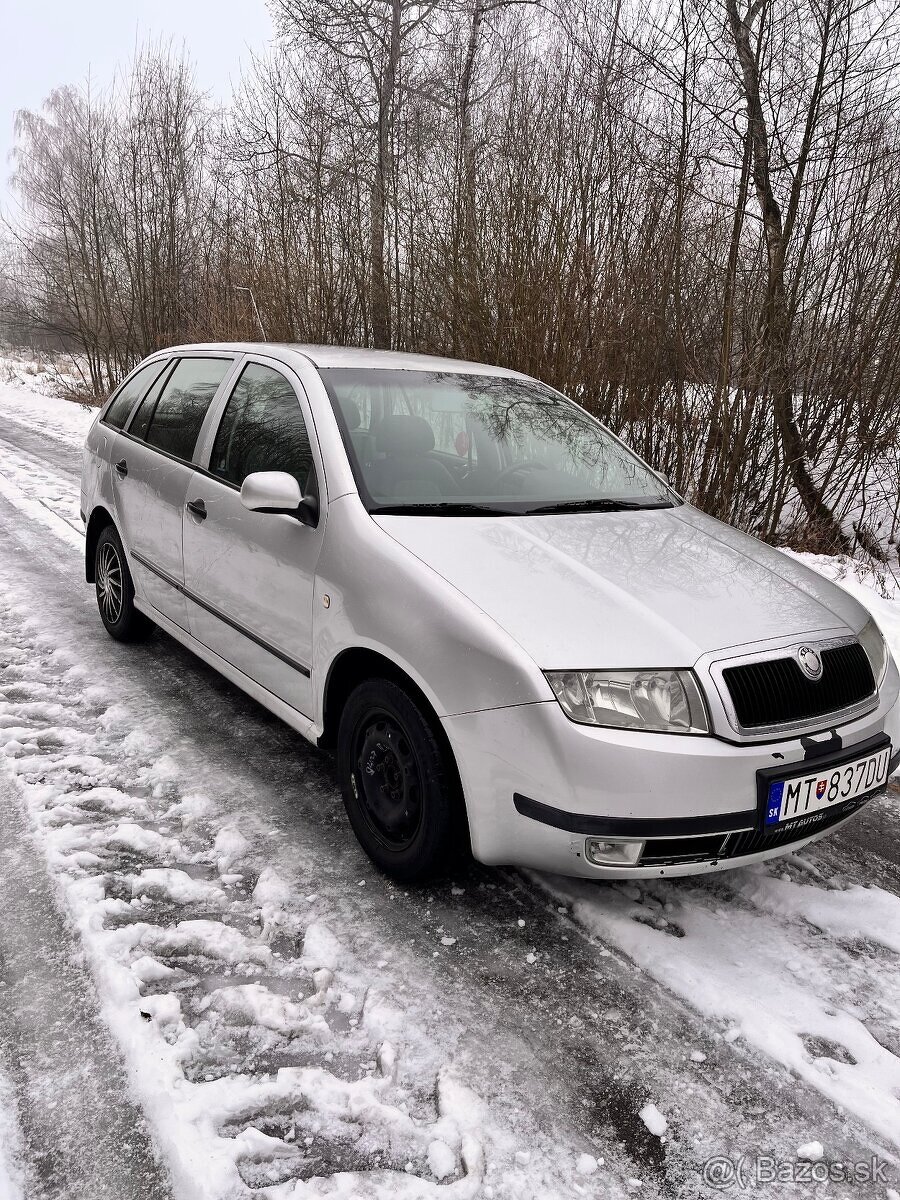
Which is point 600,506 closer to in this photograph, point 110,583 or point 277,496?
point 277,496

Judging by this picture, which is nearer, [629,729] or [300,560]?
[629,729]

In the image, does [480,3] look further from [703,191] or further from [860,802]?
[860,802]

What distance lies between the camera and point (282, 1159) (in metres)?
1.83

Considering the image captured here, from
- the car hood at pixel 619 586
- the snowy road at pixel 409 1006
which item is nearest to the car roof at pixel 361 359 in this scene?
the car hood at pixel 619 586

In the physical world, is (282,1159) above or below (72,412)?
below

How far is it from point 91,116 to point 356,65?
7690mm

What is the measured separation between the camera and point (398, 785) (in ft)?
9.00

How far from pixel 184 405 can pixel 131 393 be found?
912mm

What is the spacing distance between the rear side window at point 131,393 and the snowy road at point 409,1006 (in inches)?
83.0

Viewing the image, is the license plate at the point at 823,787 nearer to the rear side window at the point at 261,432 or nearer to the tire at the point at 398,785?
the tire at the point at 398,785

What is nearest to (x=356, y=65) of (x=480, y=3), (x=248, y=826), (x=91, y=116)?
(x=480, y=3)

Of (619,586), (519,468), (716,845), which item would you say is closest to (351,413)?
(519,468)

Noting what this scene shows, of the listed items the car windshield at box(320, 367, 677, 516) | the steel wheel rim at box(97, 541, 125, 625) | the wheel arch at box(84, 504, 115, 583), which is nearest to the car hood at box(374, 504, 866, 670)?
the car windshield at box(320, 367, 677, 516)

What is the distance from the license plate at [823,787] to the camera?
2.37m
